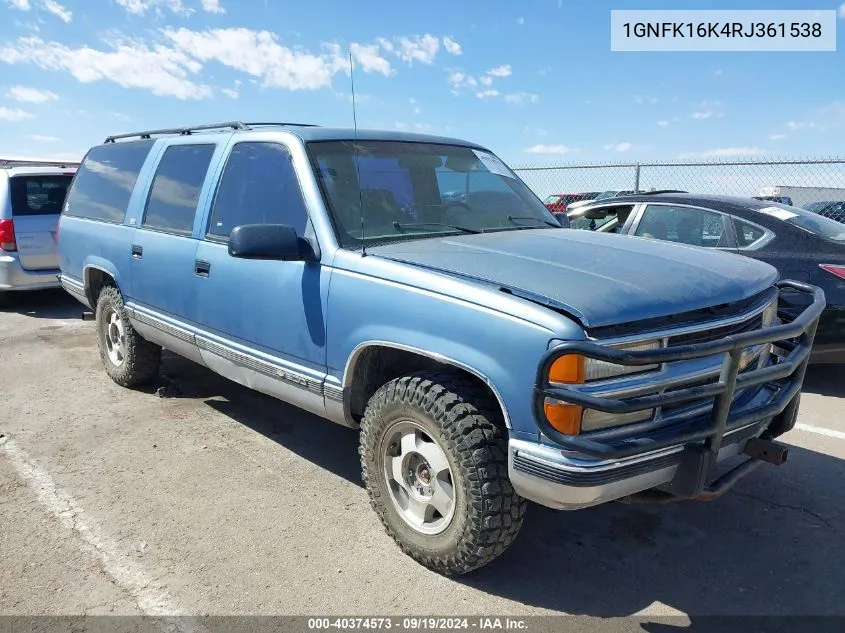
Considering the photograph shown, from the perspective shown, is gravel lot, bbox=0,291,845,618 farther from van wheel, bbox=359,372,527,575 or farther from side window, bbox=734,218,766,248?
side window, bbox=734,218,766,248

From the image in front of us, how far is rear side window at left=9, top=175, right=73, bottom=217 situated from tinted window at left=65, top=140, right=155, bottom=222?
2.53 m

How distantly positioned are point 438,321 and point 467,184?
1654 millimetres

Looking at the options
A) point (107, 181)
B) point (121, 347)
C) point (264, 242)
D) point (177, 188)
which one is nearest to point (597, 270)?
point (264, 242)

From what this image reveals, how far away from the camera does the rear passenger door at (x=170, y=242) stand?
4.23 m

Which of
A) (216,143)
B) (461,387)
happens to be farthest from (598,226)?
(461,387)

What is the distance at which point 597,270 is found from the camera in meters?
2.77

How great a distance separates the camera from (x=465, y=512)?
2.68m

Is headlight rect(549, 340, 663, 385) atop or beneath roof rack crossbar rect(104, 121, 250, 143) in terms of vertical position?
beneath

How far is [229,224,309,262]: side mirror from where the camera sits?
3.13 m

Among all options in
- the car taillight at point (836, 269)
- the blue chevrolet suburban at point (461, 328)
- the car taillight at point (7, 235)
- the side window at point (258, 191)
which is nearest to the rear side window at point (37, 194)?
the car taillight at point (7, 235)

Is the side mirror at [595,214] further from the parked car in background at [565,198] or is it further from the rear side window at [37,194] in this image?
the parked car in background at [565,198]

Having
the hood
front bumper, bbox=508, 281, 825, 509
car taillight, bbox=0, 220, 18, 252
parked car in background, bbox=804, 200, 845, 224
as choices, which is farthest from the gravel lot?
parked car in background, bbox=804, 200, 845, 224

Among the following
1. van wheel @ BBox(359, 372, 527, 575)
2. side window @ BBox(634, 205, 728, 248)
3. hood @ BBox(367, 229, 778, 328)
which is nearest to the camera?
hood @ BBox(367, 229, 778, 328)

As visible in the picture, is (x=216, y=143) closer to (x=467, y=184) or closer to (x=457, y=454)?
(x=467, y=184)
